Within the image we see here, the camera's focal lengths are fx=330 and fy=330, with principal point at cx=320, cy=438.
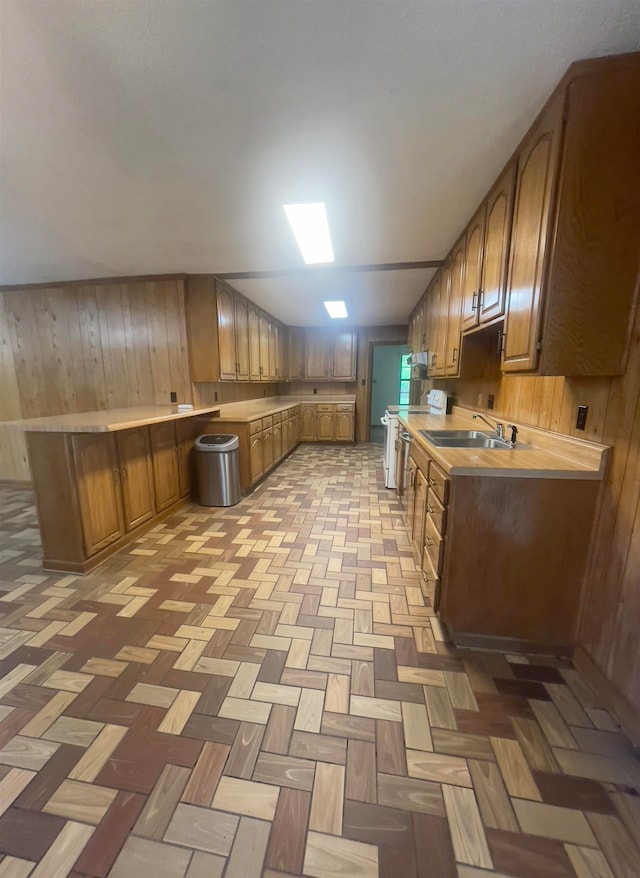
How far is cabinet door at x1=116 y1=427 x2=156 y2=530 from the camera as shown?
2.69 m

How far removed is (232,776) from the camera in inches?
44.3

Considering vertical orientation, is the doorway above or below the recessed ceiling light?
below

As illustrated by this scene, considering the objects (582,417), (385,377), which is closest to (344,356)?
(385,377)

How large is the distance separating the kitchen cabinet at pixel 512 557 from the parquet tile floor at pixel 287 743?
0.47 feet

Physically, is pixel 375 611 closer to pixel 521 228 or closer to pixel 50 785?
pixel 50 785

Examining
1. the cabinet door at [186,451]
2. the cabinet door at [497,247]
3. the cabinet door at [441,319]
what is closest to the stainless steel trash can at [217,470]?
the cabinet door at [186,451]

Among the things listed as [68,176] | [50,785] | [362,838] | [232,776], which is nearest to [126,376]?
[68,176]

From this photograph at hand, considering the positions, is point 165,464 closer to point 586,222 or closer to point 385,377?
point 586,222

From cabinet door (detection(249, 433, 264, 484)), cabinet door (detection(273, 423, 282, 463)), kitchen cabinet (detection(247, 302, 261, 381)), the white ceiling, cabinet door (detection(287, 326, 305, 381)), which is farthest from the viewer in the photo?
cabinet door (detection(287, 326, 305, 381))

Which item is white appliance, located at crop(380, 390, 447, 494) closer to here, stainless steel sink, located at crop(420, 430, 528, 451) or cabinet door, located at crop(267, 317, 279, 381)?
stainless steel sink, located at crop(420, 430, 528, 451)

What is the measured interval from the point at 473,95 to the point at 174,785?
2.78m

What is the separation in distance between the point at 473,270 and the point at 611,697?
2427mm

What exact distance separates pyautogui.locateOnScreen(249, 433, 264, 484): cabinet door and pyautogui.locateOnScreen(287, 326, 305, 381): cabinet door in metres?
2.94

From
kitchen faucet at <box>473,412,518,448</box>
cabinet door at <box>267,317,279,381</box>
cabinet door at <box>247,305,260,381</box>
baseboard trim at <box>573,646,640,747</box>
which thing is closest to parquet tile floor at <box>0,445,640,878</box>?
baseboard trim at <box>573,646,640,747</box>
